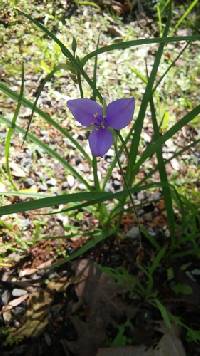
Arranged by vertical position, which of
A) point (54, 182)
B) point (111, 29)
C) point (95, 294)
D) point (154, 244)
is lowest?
point (95, 294)

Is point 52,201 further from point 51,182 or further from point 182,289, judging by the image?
point 51,182

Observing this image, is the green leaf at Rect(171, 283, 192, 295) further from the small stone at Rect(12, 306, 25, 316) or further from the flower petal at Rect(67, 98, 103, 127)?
the flower petal at Rect(67, 98, 103, 127)

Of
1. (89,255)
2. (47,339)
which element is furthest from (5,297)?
(89,255)

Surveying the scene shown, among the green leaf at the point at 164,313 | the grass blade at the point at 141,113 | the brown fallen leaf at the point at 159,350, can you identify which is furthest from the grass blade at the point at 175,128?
the brown fallen leaf at the point at 159,350

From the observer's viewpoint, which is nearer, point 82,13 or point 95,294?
point 95,294

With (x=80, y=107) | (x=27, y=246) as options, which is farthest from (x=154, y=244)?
(x=80, y=107)

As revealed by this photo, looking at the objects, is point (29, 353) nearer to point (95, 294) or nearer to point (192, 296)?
point (95, 294)

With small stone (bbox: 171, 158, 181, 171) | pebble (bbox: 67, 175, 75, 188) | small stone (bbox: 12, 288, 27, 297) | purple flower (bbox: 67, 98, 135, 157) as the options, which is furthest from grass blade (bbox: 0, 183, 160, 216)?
→ small stone (bbox: 171, 158, 181, 171)
